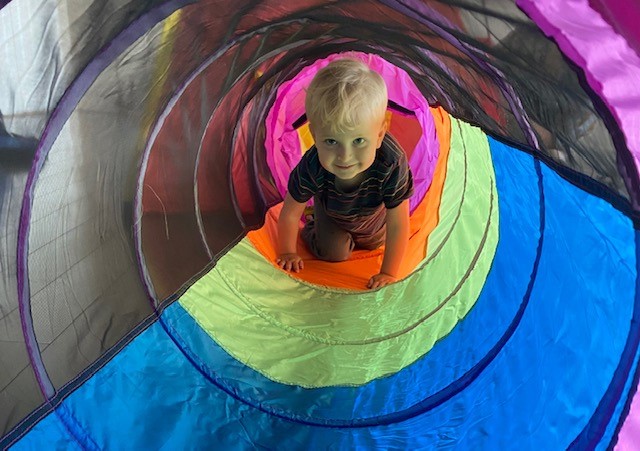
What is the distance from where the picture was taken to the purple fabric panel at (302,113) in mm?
2920

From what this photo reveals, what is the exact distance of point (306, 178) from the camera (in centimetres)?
231

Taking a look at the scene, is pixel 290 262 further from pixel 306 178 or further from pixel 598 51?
pixel 598 51

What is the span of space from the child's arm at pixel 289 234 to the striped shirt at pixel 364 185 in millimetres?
71

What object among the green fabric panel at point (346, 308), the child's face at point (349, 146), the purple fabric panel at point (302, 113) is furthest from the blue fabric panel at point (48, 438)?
the purple fabric panel at point (302, 113)

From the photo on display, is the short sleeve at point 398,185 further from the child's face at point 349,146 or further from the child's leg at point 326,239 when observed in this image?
the child's leg at point 326,239

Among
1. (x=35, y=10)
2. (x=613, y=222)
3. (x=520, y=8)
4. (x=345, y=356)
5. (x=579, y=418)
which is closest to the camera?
(x=520, y=8)

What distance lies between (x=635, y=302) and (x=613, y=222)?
16cm

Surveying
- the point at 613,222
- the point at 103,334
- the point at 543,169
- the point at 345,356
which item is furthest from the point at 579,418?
the point at 103,334

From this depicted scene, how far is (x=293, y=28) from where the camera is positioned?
6.70ft

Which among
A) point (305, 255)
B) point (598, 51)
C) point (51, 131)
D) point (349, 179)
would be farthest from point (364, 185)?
point (598, 51)

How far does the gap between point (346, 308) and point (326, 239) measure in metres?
0.32

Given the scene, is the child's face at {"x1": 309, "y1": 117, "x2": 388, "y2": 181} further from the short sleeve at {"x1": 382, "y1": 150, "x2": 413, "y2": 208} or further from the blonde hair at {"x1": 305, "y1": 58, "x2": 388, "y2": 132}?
the short sleeve at {"x1": 382, "y1": 150, "x2": 413, "y2": 208}

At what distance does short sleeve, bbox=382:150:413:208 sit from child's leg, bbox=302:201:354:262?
33 centimetres

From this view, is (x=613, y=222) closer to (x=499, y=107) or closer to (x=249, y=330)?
(x=499, y=107)
